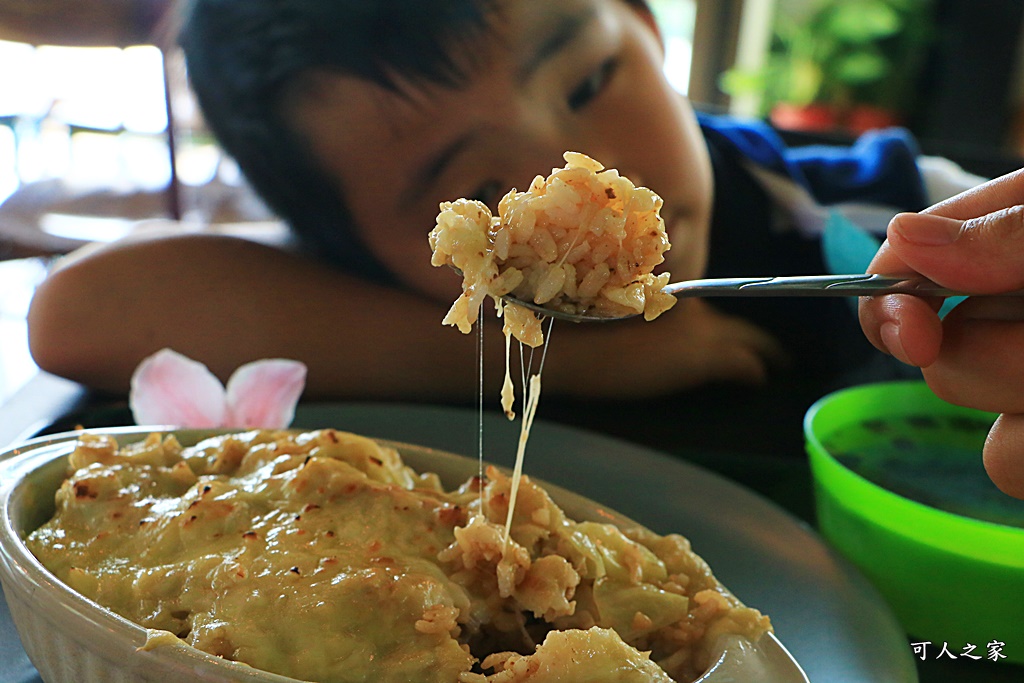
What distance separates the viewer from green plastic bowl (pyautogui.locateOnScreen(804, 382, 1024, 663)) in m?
0.69

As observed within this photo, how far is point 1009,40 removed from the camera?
3.99 metres

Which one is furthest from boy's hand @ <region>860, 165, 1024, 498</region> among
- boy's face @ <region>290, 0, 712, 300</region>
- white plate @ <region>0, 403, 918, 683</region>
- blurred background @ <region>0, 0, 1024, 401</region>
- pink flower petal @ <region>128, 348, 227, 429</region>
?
blurred background @ <region>0, 0, 1024, 401</region>

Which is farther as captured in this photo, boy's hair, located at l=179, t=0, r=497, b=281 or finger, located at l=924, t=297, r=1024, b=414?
boy's hair, located at l=179, t=0, r=497, b=281

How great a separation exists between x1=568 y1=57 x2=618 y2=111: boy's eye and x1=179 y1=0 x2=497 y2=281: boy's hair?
16cm

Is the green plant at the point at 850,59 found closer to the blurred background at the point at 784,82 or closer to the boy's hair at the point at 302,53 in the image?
the blurred background at the point at 784,82

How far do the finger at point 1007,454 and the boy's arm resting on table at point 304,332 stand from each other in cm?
68

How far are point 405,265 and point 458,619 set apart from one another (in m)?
0.77

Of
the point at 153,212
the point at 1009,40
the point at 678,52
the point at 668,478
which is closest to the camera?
the point at 668,478

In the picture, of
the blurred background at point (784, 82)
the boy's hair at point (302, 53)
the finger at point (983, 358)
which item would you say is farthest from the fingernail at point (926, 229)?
the blurred background at point (784, 82)

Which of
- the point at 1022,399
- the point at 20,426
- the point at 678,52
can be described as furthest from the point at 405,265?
the point at 678,52

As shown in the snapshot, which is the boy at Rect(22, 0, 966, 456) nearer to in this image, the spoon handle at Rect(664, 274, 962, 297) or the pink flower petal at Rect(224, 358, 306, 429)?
the pink flower petal at Rect(224, 358, 306, 429)

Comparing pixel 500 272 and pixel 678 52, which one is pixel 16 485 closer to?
pixel 500 272

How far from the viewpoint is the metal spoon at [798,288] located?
612 millimetres

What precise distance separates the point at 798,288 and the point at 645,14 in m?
0.95
